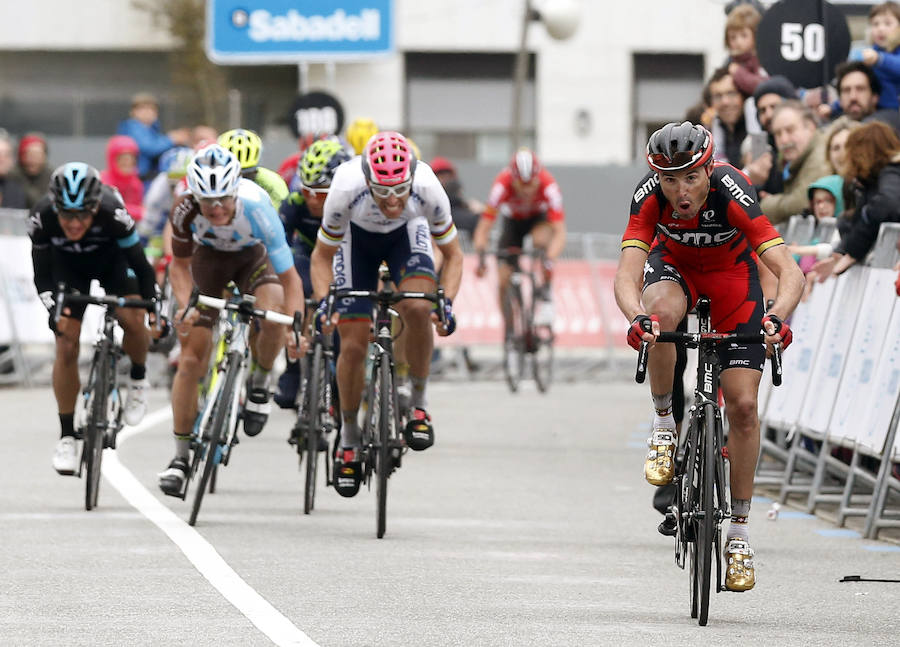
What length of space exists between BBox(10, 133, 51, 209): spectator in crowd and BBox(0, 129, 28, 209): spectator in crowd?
9 centimetres

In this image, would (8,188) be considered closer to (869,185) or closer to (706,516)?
(869,185)

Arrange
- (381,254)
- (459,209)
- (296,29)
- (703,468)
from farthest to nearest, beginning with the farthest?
(296,29) < (459,209) < (381,254) < (703,468)

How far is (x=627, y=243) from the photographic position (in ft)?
30.5

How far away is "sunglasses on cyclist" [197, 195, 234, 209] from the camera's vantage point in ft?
38.9

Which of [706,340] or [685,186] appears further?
[685,186]

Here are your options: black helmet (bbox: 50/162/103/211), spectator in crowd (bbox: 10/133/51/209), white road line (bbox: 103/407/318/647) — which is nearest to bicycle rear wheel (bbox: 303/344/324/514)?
white road line (bbox: 103/407/318/647)

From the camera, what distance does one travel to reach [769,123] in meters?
15.9

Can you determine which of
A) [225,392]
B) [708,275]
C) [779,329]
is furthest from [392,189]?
[779,329]

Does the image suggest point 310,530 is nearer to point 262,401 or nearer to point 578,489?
point 262,401

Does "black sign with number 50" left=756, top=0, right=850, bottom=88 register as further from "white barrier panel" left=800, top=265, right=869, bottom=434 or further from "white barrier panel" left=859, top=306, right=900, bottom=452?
"white barrier panel" left=859, top=306, right=900, bottom=452

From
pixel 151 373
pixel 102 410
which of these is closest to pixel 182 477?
pixel 102 410

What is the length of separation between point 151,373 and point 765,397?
913cm

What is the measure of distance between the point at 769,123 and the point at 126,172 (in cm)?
821

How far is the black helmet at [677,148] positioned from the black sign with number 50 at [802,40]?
7.37 meters
